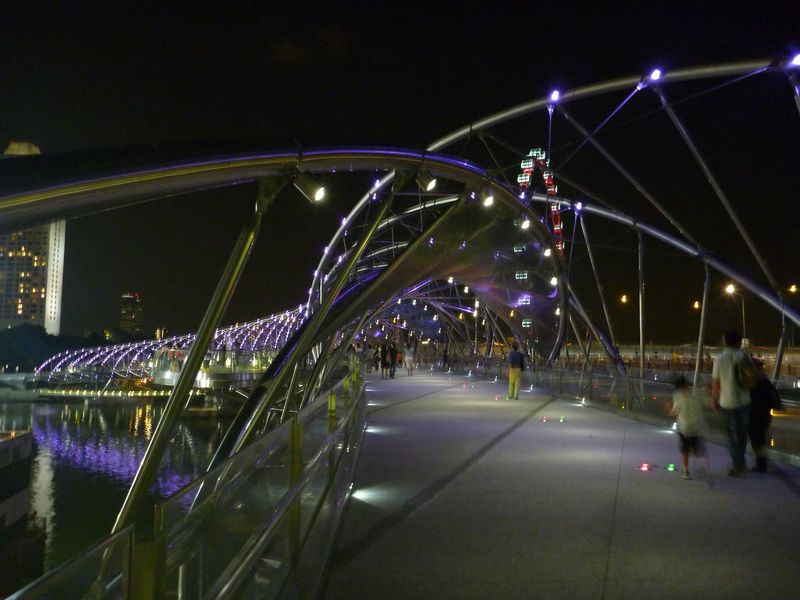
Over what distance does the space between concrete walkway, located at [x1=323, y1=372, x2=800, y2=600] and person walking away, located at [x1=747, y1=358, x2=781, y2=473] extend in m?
0.27

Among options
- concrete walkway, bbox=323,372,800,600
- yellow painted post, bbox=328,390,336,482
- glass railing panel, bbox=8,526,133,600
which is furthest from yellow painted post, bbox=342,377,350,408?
glass railing panel, bbox=8,526,133,600

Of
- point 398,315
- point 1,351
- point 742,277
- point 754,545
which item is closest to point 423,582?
point 754,545

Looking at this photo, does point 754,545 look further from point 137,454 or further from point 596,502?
point 137,454

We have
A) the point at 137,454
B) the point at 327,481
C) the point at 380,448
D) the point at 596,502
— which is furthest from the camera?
the point at 137,454

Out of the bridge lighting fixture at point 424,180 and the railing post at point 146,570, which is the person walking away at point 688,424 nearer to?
the bridge lighting fixture at point 424,180

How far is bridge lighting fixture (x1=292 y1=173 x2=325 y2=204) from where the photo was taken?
8.01 m

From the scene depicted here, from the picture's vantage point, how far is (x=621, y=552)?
6035 mm

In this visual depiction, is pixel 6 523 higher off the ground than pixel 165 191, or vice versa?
pixel 165 191

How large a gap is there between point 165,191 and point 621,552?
183 inches

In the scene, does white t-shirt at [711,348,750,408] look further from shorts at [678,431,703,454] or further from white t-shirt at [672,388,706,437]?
shorts at [678,431,703,454]

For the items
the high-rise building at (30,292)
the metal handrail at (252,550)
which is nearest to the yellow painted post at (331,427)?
the metal handrail at (252,550)

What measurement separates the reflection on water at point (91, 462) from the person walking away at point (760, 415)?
1137cm

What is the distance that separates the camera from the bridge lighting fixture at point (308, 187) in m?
8.01

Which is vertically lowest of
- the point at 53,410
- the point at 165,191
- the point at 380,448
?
the point at 53,410
